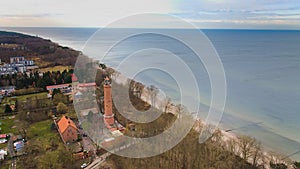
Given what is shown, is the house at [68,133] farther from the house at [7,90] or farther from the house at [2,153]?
the house at [7,90]

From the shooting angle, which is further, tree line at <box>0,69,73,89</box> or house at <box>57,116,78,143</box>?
tree line at <box>0,69,73,89</box>

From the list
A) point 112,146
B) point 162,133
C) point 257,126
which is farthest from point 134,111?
point 257,126

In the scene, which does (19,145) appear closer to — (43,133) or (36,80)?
(43,133)

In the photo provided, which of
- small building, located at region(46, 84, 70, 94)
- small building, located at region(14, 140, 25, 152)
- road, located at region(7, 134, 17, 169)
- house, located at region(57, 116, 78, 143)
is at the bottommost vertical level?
road, located at region(7, 134, 17, 169)

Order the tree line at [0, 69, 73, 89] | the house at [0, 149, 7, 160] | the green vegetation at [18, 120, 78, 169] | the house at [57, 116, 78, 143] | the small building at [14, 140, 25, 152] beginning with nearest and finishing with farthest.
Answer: the green vegetation at [18, 120, 78, 169] < the house at [0, 149, 7, 160] < the small building at [14, 140, 25, 152] < the house at [57, 116, 78, 143] < the tree line at [0, 69, 73, 89]

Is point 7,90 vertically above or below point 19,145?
above

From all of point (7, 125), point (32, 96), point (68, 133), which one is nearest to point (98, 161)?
point (68, 133)

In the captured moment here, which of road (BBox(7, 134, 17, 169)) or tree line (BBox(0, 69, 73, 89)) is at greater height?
tree line (BBox(0, 69, 73, 89))

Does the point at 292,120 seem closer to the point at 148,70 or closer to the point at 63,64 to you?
the point at 148,70

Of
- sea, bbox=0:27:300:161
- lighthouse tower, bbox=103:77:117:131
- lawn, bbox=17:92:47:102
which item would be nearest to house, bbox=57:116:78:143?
lighthouse tower, bbox=103:77:117:131

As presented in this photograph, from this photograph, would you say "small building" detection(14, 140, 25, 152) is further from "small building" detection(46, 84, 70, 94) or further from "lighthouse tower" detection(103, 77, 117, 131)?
"small building" detection(46, 84, 70, 94)

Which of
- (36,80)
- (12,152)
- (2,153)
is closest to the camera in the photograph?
(2,153)

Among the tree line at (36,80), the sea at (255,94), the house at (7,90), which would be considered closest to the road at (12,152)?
the sea at (255,94)
